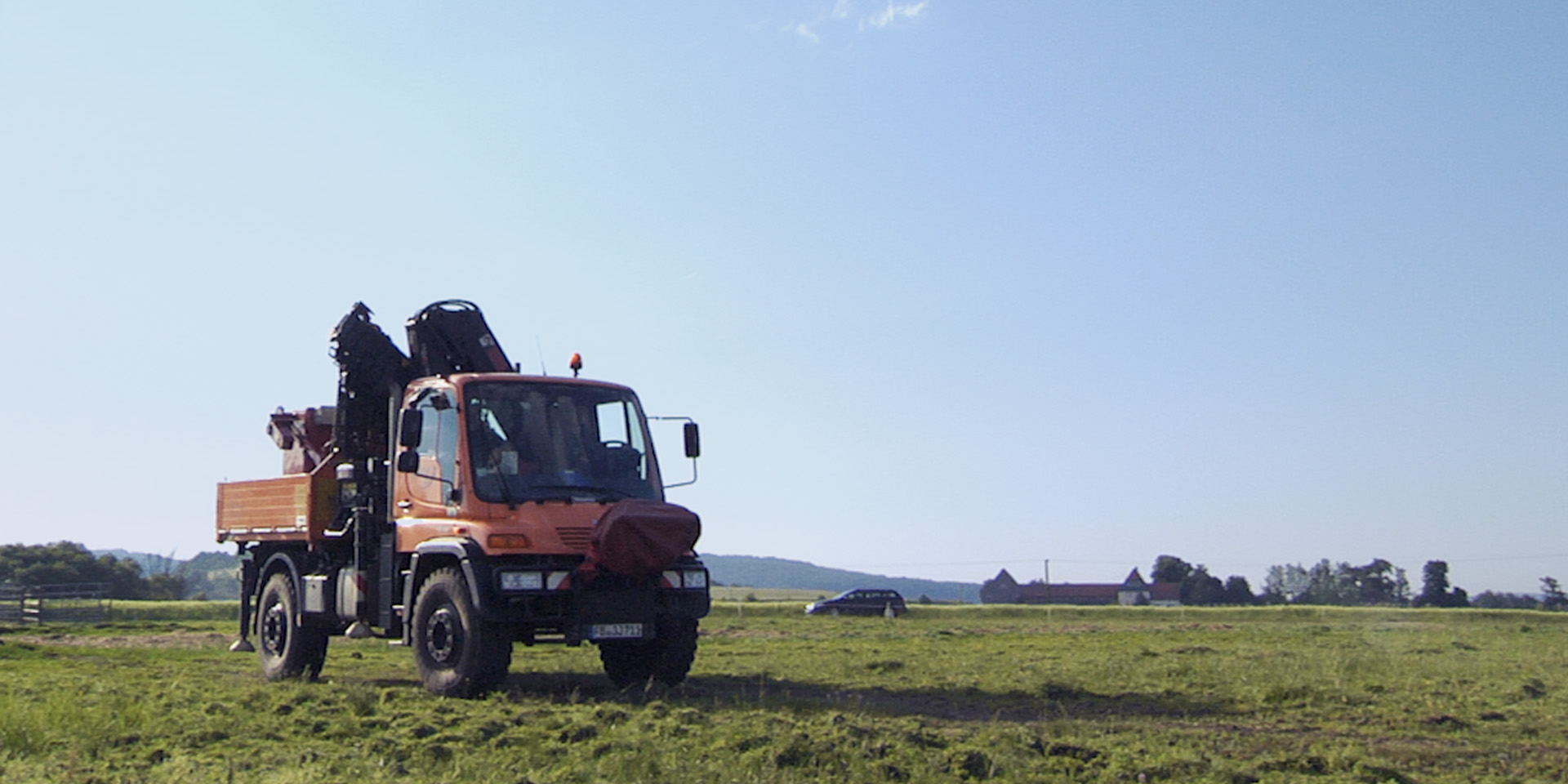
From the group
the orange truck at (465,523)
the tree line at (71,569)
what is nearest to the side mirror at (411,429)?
the orange truck at (465,523)

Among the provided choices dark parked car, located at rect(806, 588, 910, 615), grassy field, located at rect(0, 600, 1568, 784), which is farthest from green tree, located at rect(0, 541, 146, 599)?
grassy field, located at rect(0, 600, 1568, 784)

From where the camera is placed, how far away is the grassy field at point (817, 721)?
9.41 m

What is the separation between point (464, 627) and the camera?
44.8ft

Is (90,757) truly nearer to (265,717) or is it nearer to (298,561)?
(265,717)

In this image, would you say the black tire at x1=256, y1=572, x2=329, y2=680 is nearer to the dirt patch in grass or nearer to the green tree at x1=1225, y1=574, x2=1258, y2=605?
the dirt patch in grass

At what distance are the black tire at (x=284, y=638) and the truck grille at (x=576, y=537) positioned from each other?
4.79 meters

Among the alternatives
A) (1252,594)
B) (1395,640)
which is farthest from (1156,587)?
(1395,640)

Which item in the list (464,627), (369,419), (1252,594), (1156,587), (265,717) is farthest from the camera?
(1156,587)

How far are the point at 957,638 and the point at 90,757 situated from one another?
76.3 feet

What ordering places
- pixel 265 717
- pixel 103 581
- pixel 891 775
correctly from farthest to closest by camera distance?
pixel 103 581 < pixel 265 717 < pixel 891 775

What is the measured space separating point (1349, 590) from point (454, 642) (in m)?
154

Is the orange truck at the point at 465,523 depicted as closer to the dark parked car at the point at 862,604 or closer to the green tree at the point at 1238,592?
the dark parked car at the point at 862,604

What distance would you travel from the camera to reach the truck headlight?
44.2 ft

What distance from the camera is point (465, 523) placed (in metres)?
14.0
